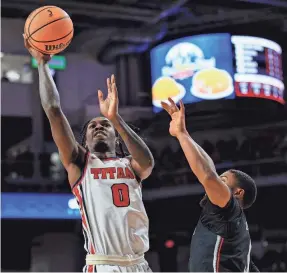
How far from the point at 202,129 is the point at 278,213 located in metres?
3.44

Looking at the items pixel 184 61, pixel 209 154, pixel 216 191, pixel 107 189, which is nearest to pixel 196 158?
pixel 216 191

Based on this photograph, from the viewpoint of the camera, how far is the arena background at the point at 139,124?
56.5 ft

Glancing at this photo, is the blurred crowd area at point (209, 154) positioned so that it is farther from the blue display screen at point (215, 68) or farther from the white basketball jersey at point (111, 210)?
the white basketball jersey at point (111, 210)

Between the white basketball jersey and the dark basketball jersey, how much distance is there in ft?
1.45

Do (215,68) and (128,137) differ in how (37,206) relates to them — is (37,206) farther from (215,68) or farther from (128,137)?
(128,137)

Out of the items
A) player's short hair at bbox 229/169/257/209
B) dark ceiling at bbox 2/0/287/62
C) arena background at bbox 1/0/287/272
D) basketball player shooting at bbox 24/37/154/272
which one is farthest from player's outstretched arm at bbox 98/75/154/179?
dark ceiling at bbox 2/0/287/62

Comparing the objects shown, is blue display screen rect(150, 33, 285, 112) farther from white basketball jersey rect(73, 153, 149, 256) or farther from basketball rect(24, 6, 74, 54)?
white basketball jersey rect(73, 153, 149, 256)

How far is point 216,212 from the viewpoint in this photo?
4219mm

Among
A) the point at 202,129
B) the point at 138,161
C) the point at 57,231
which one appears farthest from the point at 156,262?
the point at 138,161

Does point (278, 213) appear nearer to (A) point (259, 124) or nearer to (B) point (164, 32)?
(A) point (259, 124)

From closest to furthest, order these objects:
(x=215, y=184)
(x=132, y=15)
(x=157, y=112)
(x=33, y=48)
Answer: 1. (x=215, y=184)
2. (x=33, y=48)
3. (x=132, y=15)
4. (x=157, y=112)

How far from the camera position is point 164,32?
1925 centimetres

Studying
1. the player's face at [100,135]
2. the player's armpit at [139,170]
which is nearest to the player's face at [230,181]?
the player's armpit at [139,170]

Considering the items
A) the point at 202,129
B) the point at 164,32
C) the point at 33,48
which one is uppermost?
the point at 164,32
